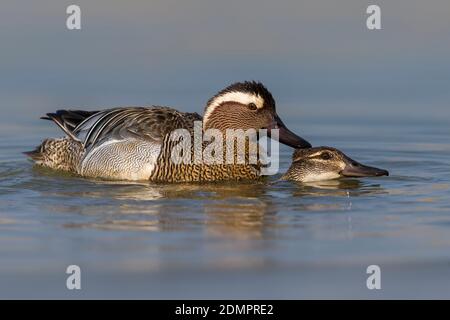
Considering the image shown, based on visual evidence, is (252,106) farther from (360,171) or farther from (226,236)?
(226,236)

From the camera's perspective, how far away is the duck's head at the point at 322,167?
13.7 m

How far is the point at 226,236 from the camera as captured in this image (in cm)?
1075

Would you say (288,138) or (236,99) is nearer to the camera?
(288,138)

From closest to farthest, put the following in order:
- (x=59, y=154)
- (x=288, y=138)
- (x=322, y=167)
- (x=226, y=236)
Result: (x=226, y=236) < (x=288, y=138) < (x=322, y=167) < (x=59, y=154)

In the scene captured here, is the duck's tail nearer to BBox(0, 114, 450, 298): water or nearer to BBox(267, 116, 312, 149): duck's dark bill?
BBox(0, 114, 450, 298): water

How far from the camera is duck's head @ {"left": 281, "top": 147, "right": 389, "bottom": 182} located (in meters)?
Answer: 13.7

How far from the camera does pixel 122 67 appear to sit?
1867 cm

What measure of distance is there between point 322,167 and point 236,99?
1.22 meters

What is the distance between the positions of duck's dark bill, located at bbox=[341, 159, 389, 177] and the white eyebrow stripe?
118 cm

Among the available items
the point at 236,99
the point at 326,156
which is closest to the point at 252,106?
the point at 236,99

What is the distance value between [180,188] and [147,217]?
1804 mm

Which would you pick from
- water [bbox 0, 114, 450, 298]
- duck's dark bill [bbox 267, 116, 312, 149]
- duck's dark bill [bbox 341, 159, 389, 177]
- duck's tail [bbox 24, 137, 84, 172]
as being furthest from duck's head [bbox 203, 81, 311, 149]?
duck's tail [bbox 24, 137, 84, 172]

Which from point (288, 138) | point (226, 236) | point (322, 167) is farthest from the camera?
point (322, 167)

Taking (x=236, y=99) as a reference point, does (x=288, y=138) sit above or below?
below
